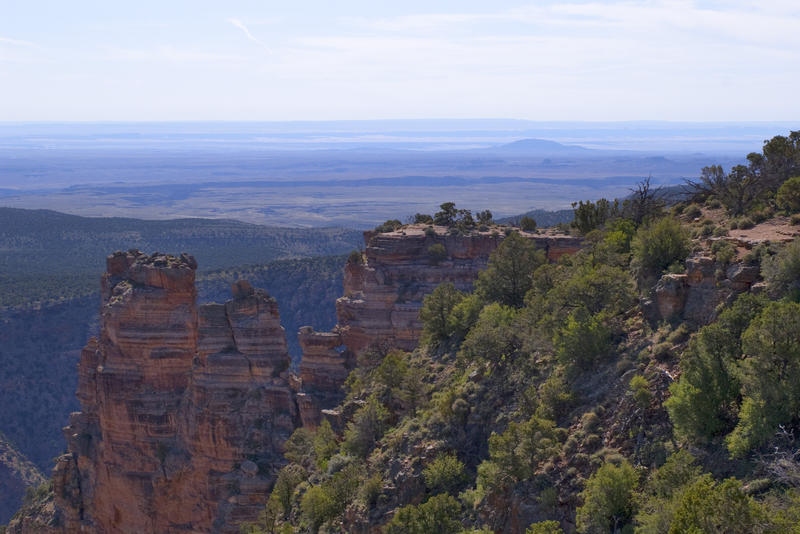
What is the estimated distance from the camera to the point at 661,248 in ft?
101

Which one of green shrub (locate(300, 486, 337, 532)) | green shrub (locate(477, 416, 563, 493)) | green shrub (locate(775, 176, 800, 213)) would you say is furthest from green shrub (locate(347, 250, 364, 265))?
green shrub (locate(477, 416, 563, 493))

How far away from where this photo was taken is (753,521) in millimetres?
16500

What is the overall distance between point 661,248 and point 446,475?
11551 mm

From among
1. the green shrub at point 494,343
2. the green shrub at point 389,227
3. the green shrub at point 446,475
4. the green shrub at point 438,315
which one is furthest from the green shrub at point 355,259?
the green shrub at point 446,475

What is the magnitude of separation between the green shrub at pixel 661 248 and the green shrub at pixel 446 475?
10343 millimetres


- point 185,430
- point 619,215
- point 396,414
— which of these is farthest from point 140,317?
point 619,215

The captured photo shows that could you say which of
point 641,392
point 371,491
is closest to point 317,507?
point 371,491

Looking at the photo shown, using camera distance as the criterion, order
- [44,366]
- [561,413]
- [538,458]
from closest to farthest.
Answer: [538,458], [561,413], [44,366]

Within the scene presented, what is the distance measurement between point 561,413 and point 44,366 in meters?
69.5

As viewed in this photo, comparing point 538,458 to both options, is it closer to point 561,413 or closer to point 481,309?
point 561,413

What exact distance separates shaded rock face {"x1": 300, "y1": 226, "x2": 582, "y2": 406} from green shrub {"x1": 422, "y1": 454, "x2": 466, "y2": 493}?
53.0 feet

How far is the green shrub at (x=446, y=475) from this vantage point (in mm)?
26859

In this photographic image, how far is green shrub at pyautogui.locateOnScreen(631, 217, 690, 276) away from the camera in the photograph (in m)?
30.8

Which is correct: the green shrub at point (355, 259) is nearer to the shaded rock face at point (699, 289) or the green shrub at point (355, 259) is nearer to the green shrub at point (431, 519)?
the shaded rock face at point (699, 289)
